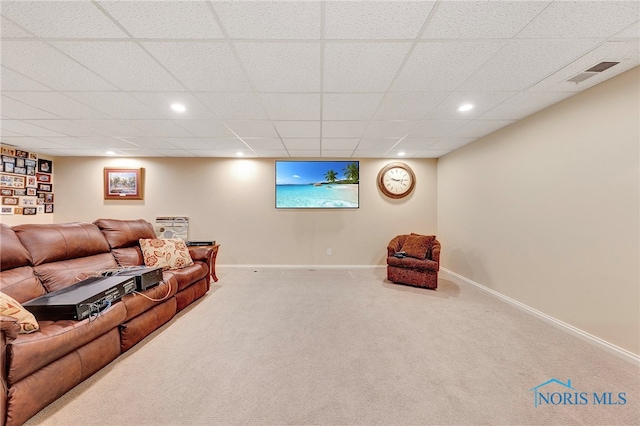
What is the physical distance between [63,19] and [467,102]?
321 cm

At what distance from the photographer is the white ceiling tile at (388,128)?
311cm

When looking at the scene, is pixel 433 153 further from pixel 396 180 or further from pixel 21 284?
pixel 21 284

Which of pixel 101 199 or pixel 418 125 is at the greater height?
pixel 418 125

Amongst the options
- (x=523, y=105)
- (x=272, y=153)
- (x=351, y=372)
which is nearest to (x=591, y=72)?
(x=523, y=105)

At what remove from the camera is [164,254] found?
3170 millimetres

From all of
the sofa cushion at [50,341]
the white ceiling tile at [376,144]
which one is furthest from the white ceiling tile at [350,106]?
the sofa cushion at [50,341]

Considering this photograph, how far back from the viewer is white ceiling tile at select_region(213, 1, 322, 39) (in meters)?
1.35

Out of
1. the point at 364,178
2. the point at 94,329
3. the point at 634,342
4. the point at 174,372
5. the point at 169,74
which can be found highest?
the point at 169,74

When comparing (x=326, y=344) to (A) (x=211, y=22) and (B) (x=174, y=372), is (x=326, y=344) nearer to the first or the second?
(B) (x=174, y=372)

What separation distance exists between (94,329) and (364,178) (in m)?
4.50

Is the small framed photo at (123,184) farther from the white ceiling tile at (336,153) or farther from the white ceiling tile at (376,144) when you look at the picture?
the white ceiling tile at (376,144)

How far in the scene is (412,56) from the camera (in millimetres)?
1781

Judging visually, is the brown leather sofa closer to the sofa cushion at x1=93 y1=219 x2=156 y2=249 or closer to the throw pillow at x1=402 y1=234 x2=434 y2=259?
the sofa cushion at x1=93 y1=219 x2=156 y2=249

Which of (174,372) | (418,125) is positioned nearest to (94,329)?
(174,372)
